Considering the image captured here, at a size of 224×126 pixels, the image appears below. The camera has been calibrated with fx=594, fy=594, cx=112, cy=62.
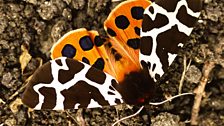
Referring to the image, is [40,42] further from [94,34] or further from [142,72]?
[142,72]

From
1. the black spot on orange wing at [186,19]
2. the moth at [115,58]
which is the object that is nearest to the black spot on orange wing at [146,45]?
the moth at [115,58]

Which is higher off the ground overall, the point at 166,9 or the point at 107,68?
the point at 166,9

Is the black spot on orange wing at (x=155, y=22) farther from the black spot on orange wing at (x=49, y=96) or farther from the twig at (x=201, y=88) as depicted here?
the black spot on orange wing at (x=49, y=96)

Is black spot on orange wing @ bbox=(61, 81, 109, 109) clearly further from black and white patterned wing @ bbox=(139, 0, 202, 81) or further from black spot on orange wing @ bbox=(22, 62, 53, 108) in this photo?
black and white patterned wing @ bbox=(139, 0, 202, 81)

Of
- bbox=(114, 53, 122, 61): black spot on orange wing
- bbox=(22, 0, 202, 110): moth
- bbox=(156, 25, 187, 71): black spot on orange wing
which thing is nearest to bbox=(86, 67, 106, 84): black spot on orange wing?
bbox=(22, 0, 202, 110): moth

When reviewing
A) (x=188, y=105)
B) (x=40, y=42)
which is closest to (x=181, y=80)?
(x=188, y=105)

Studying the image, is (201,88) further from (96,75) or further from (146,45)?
(96,75)
